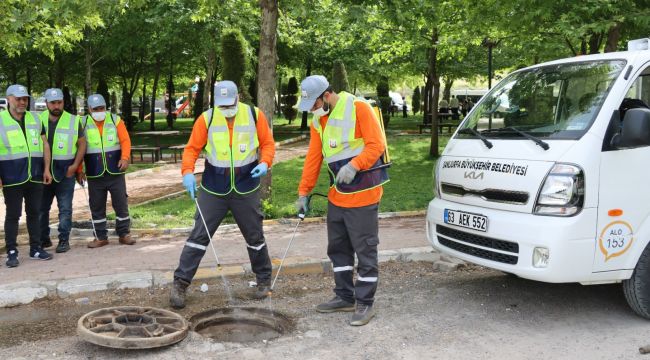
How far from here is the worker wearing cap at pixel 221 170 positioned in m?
5.45

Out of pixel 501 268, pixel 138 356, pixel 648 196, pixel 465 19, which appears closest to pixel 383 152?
pixel 501 268

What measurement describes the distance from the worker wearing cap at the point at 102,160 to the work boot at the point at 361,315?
3800 millimetres

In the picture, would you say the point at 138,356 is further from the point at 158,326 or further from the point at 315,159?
the point at 315,159

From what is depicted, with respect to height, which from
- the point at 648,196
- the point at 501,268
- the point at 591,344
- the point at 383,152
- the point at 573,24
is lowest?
the point at 591,344

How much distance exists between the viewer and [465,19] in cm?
1352

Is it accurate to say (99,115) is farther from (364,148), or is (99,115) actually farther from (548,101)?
(548,101)

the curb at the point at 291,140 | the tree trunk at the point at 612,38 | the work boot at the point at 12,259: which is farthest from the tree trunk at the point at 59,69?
the tree trunk at the point at 612,38

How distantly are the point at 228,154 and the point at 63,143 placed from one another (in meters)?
2.84

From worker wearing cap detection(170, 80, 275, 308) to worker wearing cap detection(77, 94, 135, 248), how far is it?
93.9 inches

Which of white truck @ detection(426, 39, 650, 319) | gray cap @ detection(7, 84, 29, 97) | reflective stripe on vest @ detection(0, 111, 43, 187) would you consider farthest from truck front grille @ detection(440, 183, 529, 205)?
gray cap @ detection(7, 84, 29, 97)

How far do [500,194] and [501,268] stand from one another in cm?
59

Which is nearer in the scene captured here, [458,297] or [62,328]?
[62,328]

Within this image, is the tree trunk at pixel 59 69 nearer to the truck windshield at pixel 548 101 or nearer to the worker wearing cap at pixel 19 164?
the worker wearing cap at pixel 19 164

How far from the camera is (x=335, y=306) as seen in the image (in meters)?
5.34
